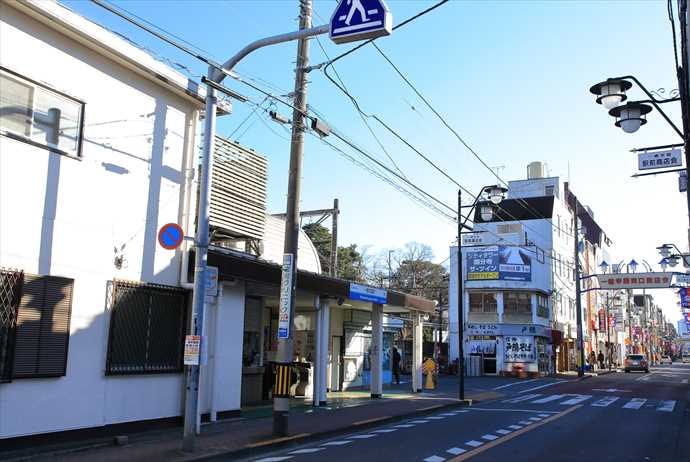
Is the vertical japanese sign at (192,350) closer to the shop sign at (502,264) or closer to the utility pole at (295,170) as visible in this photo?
the utility pole at (295,170)

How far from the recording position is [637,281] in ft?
135

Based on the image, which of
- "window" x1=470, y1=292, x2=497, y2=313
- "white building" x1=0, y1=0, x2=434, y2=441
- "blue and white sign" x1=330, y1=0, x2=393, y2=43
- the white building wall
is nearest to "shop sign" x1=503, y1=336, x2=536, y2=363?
"window" x1=470, y1=292, x2=497, y2=313

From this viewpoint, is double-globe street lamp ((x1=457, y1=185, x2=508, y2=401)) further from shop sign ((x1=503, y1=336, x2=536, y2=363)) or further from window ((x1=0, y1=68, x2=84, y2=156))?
shop sign ((x1=503, y1=336, x2=536, y2=363))

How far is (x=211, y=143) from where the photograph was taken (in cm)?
1163

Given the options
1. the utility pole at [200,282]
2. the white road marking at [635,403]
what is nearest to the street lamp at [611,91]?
the utility pole at [200,282]

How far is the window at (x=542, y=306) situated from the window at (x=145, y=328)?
1562 inches

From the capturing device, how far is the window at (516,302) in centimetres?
4828

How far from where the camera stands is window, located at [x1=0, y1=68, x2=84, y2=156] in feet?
34.6

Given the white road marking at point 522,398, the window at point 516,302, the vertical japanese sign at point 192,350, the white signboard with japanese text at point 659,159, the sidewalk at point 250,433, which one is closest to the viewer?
the sidewalk at point 250,433

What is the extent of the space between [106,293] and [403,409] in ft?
32.0

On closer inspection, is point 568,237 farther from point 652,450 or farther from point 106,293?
point 106,293

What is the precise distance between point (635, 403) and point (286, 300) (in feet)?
51.9

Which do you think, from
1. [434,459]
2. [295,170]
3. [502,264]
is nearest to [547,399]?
[434,459]

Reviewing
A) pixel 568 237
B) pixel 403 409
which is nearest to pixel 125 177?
pixel 403 409
